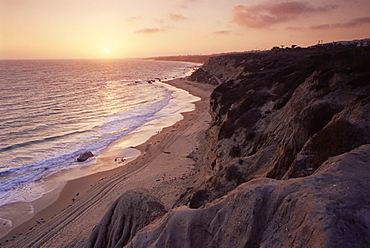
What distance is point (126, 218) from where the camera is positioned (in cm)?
992

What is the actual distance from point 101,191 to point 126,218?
9.80 m

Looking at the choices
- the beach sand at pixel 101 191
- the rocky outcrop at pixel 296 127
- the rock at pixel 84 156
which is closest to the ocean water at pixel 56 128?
the rock at pixel 84 156

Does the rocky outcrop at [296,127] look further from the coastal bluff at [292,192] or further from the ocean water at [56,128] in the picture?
the ocean water at [56,128]

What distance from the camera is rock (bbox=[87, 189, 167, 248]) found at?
950 centimetres

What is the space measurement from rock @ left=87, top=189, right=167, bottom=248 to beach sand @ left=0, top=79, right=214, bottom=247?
3.20 meters

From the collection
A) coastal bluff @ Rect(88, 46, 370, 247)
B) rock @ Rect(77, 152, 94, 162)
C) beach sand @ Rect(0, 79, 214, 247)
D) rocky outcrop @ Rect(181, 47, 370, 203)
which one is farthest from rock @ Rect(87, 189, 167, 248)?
rock @ Rect(77, 152, 94, 162)

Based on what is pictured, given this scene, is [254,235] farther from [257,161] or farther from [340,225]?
[257,161]

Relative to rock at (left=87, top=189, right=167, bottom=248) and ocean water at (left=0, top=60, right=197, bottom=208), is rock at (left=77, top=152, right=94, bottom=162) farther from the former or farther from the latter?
rock at (left=87, top=189, right=167, bottom=248)

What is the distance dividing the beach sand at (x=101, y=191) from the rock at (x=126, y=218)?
3.20 metres

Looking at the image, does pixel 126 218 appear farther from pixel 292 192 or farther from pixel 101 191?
pixel 101 191

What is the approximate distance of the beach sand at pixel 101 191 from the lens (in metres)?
14.1

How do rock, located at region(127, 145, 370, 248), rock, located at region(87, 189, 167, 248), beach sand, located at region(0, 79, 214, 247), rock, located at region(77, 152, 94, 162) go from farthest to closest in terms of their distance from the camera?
rock, located at region(77, 152, 94, 162), beach sand, located at region(0, 79, 214, 247), rock, located at region(87, 189, 167, 248), rock, located at region(127, 145, 370, 248)

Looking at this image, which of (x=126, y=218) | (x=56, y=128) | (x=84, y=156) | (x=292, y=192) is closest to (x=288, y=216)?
(x=292, y=192)

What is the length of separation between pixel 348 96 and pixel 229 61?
7582 centimetres
